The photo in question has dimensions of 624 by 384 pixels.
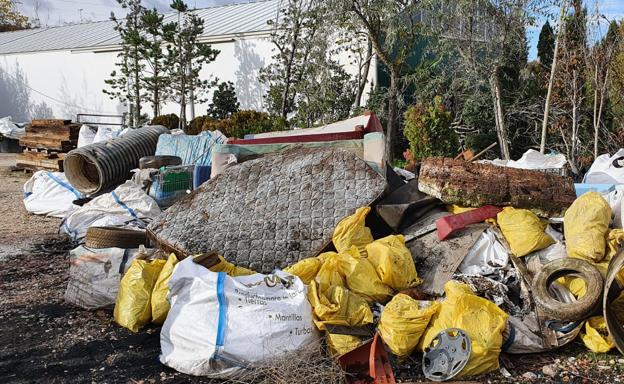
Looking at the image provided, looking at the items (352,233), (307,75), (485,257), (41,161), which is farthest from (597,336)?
(41,161)

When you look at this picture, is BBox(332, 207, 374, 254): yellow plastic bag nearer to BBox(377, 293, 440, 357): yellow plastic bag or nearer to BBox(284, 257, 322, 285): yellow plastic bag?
BBox(284, 257, 322, 285): yellow plastic bag

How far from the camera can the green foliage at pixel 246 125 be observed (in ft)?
36.1

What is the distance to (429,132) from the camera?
8023mm

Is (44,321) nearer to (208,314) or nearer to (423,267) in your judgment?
(208,314)

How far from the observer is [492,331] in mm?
2980

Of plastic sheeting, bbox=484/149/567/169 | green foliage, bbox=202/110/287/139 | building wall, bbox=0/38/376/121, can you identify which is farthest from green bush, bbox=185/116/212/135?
plastic sheeting, bbox=484/149/567/169

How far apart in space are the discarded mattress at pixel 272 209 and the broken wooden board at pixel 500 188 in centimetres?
49

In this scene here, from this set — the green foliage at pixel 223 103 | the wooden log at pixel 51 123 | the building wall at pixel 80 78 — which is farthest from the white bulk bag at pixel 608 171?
the green foliage at pixel 223 103

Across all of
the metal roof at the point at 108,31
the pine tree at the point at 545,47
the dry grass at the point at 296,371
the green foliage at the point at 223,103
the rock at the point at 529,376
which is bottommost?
the rock at the point at 529,376

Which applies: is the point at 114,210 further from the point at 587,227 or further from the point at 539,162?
the point at 539,162

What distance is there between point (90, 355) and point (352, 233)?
1.89 metres

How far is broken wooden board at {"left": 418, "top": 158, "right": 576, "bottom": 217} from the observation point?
4.14 m

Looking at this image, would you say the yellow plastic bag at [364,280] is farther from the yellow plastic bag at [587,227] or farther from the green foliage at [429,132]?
the green foliage at [429,132]

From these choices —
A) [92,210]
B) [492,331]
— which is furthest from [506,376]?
[92,210]
